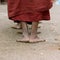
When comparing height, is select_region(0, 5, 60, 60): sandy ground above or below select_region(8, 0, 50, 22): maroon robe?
below

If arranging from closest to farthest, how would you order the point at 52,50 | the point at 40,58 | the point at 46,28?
1. the point at 40,58
2. the point at 52,50
3. the point at 46,28

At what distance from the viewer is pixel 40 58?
3.92 metres

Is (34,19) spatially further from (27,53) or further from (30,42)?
(27,53)

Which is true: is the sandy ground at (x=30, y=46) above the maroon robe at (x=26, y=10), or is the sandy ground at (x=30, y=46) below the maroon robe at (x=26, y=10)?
below

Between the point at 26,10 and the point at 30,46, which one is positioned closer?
the point at 30,46

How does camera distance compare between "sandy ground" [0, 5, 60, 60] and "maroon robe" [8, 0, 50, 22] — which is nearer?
"sandy ground" [0, 5, 60, 60]

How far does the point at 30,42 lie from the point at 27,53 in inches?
26.7

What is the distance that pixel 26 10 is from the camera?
4.78 m

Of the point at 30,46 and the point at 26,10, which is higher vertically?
the point at 26,10

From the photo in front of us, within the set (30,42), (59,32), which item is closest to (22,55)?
(30,42)

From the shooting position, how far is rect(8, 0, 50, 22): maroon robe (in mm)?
4734

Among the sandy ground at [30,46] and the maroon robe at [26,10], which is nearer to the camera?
the sandy ground at [30,46]

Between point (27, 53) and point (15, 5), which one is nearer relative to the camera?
point (27, 53)

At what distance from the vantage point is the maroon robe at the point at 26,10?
4734 mm
